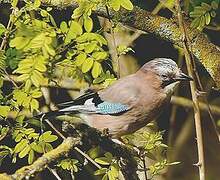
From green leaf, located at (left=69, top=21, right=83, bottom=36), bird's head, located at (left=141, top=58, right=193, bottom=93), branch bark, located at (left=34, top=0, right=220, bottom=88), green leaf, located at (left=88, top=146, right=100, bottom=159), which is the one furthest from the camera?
branch bark, located at (left=34, top=0, right=220, bottom=88)

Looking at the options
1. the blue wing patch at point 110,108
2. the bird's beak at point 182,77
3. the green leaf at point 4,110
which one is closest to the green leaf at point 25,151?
the green leaf at point 4,110

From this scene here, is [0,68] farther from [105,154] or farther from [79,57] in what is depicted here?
[105,154]

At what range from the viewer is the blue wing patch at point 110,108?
125 inches

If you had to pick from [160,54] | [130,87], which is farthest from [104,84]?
[160,54]

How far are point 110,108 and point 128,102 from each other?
0.08m

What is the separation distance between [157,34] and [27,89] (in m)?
1.08

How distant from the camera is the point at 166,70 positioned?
314 cm

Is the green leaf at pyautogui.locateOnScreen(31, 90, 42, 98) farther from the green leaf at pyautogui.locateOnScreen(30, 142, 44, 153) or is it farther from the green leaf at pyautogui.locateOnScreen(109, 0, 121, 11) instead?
the green leaf at pyautogui.locateOnScreen(109, 0, 121, 11)

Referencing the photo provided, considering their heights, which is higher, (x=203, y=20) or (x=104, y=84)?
(x=203, y=20)

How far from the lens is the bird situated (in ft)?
10.2

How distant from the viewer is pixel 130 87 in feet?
10.5

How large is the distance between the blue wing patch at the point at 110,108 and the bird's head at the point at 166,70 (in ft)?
0.64

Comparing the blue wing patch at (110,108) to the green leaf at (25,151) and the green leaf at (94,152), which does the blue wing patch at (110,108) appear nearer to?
the green leaf at (94,152)

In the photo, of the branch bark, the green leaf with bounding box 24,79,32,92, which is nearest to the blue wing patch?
the branch bark
